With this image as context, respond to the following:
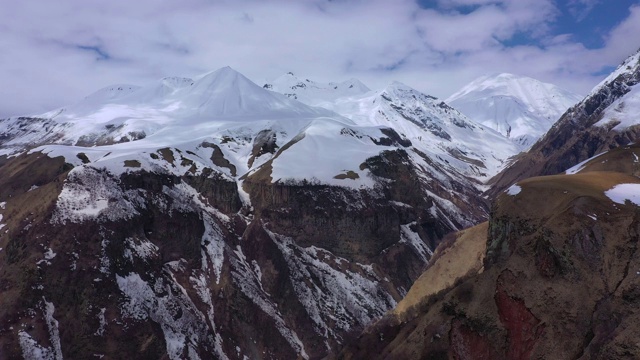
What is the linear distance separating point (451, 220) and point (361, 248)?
58.4 meters

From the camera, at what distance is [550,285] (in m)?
51.4

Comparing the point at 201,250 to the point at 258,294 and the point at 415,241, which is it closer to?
the point at 258,294

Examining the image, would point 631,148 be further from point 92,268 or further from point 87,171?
point 87,171

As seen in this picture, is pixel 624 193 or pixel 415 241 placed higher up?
pixel 624 193

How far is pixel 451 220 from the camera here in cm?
18175

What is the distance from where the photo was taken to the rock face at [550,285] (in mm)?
46688

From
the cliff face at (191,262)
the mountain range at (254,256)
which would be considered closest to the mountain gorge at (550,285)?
the mountain range at (254,256)

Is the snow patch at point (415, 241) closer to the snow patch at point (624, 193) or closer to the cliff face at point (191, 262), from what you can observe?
the cliff face at point (191, 262)

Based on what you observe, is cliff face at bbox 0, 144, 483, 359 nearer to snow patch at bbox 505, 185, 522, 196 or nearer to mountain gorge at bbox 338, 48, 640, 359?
mountain gorge at bbox 338, 48, 640, 359

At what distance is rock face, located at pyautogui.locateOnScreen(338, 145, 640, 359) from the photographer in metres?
46.7

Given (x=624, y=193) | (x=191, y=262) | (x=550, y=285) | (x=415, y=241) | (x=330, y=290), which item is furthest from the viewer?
(x=415, y=241)

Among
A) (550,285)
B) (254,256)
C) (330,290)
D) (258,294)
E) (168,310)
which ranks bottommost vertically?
(330,290)

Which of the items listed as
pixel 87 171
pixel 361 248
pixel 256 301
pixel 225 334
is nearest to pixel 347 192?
pixel 361 248

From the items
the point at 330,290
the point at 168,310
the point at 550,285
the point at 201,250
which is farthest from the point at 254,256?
the point at 550,285
